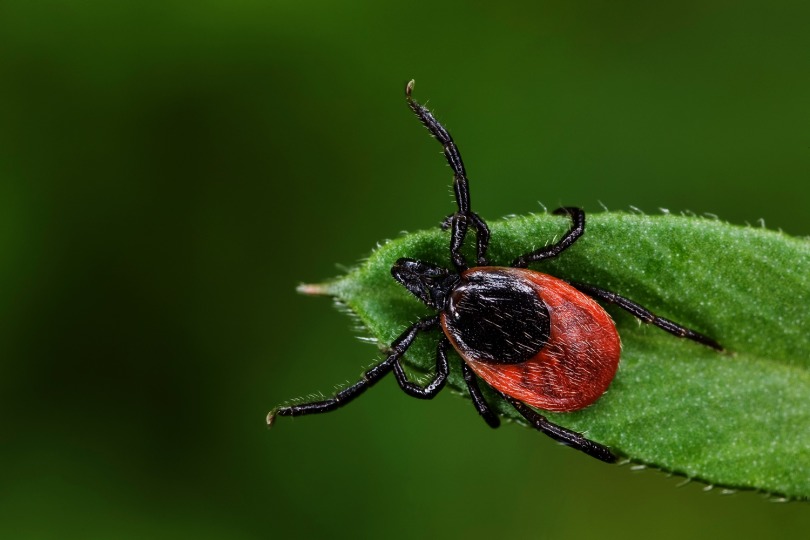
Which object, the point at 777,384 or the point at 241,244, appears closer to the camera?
the point at 777,384

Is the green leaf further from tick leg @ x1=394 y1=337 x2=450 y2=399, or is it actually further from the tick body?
tick leg @ x1=394 y1=337 x2=450 y2=399

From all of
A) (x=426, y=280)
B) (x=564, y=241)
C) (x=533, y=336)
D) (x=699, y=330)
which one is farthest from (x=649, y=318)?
(x=426, y=280)

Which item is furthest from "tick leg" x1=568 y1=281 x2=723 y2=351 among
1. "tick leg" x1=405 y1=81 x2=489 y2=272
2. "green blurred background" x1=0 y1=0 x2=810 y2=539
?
"green blurred background" x1=0 y1=0 x2=810 y2=539

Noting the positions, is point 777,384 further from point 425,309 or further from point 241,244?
point 241,244

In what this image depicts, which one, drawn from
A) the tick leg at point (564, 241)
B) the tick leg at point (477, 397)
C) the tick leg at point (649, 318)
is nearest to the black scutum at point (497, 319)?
the tick leg at point (477, 397)

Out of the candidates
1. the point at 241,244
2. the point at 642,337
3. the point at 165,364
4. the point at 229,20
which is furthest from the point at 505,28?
the point at 165,364

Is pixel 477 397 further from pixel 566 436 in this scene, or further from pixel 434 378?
pixel 566 436
